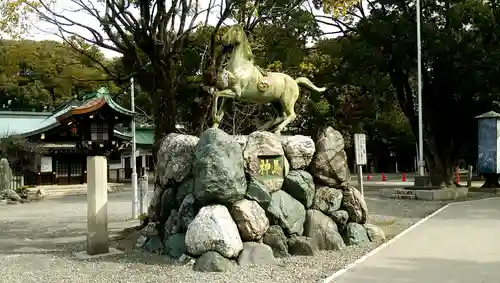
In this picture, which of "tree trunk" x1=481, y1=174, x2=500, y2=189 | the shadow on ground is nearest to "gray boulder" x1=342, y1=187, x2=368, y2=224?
the shadow on ground

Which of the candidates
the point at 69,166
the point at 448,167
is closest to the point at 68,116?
the point at 448,167

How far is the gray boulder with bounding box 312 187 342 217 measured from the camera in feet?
31.4

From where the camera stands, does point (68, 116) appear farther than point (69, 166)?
No

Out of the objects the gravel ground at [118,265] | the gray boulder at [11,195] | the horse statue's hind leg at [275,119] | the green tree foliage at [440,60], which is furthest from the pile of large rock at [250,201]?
the gray boulder at [11,195]

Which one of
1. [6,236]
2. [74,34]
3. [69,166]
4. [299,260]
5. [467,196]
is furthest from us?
[69,166]

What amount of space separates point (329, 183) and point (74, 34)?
23.8 feet

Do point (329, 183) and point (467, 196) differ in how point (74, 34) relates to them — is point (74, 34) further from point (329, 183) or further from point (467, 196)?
point (467, 196)

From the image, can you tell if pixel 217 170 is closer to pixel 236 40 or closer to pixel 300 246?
pixel 300 246

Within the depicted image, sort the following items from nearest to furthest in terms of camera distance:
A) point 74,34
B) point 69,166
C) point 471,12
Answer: point 74,34 → point 471,12 → point 69,166

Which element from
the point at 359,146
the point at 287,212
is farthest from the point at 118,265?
the point at 359,146

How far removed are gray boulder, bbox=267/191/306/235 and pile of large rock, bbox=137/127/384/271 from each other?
2 cm

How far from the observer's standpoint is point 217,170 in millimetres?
8133

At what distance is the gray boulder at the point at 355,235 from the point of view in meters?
9.45

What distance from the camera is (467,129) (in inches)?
899
